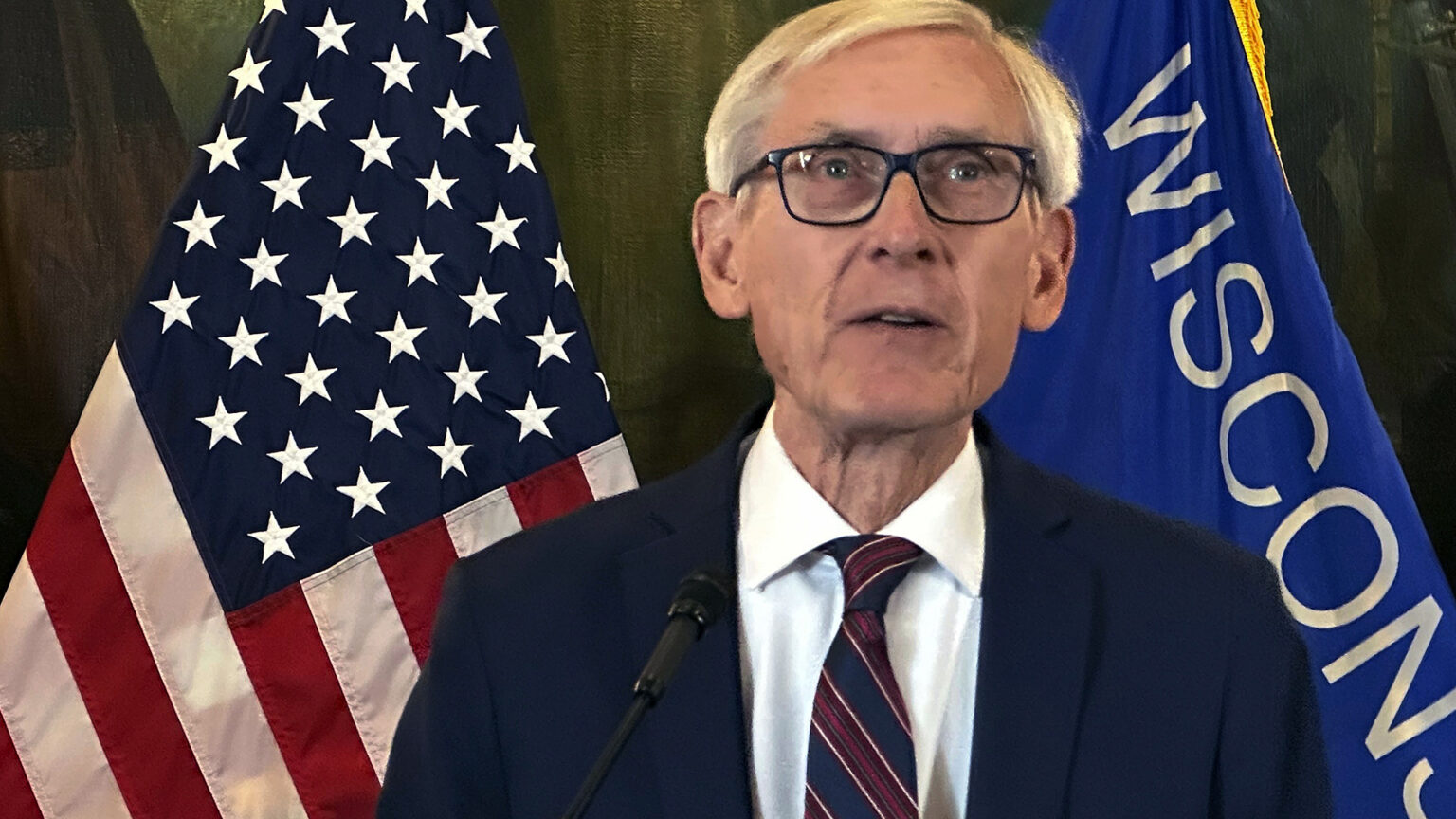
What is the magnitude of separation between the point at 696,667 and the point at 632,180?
173cm

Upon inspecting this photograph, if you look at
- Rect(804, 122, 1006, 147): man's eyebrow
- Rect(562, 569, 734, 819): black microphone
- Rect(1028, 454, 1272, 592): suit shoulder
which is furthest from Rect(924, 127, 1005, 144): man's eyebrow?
Rect(562, 569, 734, 819): black microphone

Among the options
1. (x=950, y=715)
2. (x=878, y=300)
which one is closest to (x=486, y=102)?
(x=878, y=300)

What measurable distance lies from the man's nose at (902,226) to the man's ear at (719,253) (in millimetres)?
254

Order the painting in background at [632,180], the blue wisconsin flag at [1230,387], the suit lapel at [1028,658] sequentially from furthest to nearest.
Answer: the painting in background at [632,180] → the blue wisconsin flag at [1230,387] → the suit lapel at [1028,658]

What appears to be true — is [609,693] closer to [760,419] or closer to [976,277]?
[760,419]

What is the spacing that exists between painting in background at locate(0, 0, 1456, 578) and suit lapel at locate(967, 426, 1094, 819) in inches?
58.3

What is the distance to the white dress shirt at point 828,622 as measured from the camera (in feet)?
5.29

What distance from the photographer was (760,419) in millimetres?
1953

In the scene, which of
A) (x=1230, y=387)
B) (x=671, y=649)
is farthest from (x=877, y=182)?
(x=1230, y=387)

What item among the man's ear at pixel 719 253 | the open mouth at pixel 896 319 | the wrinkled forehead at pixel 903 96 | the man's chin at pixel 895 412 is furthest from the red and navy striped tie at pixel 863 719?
the wrinkled forehead at pixel 903 96

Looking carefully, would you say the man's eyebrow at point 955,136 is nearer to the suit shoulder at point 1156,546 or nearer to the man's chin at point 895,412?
the man's chin at point 895,412

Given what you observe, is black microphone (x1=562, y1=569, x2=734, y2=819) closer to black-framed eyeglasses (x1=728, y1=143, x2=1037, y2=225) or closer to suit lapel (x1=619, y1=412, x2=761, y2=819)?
suit lapel (x1=619, y1=412, x2=761, y2=819)

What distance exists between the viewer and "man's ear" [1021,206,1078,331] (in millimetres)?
1783

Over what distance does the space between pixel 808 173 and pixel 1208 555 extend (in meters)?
0.66
